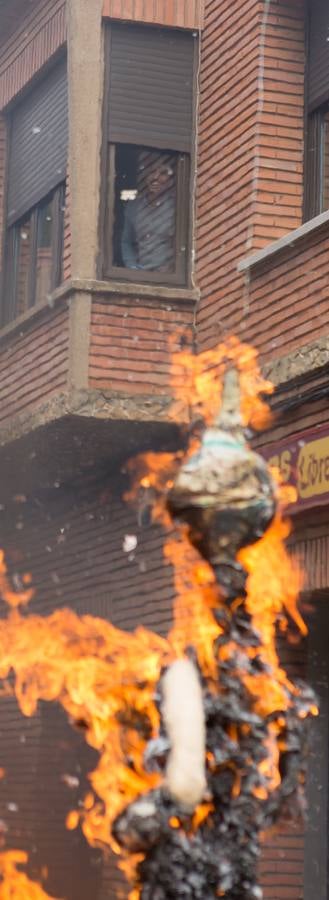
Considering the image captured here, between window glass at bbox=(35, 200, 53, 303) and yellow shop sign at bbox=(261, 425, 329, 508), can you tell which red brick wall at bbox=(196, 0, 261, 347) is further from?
window glass at bbox=(35, 200, 53, 303)

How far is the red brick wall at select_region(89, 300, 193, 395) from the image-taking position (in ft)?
35.0

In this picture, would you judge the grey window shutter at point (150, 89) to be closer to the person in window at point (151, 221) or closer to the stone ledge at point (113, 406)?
the person in window at point (151, 221)

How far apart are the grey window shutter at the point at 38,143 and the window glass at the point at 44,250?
12 cm

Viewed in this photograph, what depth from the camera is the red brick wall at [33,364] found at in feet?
36.3

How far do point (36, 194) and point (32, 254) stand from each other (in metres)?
0.44

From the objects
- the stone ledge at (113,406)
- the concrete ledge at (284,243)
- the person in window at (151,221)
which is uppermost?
the person in window at (151,221)

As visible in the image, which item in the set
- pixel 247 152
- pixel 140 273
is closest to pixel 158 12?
pixel 247 152

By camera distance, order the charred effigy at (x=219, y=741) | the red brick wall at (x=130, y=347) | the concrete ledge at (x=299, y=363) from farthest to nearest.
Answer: the red brick wall at (x=130, y=347) < the concrete ledge at (x=299, y=363) < the charred effigy at (x=219, y=741)

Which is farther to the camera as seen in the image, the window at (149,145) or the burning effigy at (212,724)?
the window at (149,145)

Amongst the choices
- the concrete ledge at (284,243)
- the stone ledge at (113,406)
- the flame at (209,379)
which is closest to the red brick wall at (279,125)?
the concrete ledge at (284,243)

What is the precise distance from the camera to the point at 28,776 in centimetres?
1339

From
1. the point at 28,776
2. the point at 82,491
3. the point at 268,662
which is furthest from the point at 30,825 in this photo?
the point at 268,662

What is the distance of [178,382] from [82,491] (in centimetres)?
235

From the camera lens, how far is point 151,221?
1145cm
